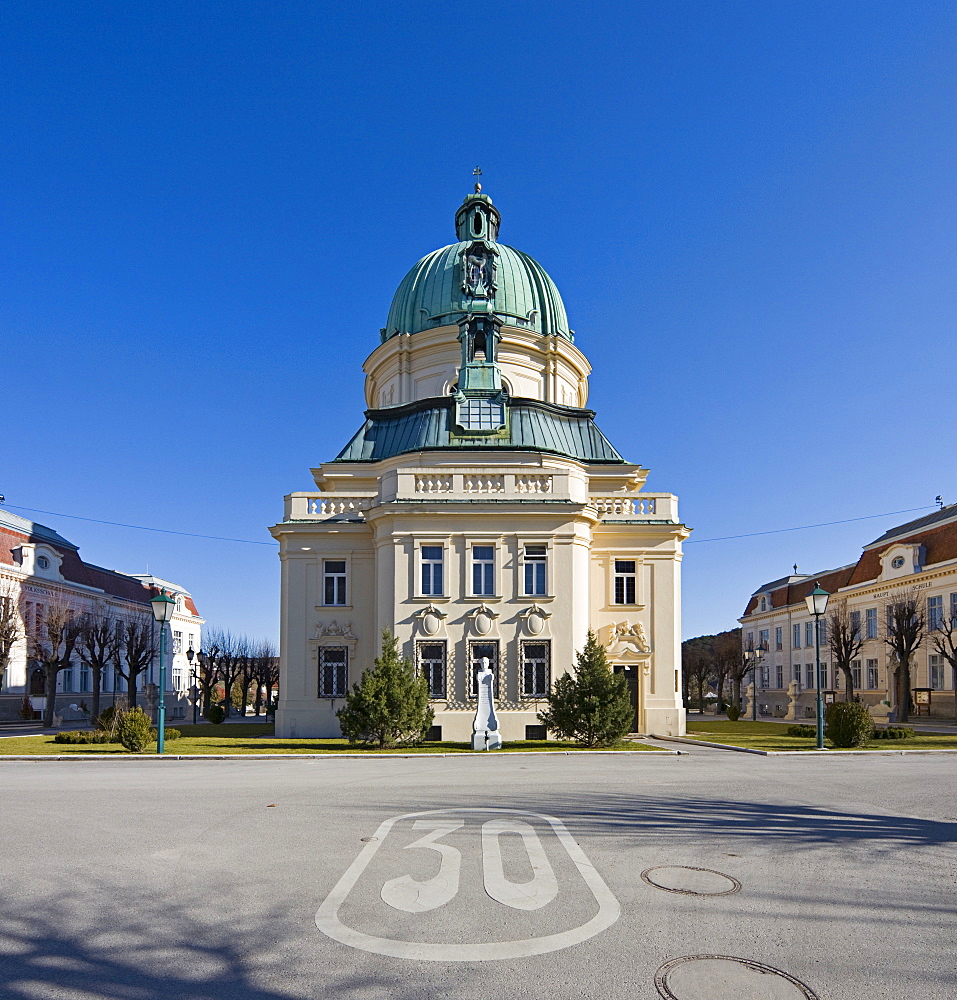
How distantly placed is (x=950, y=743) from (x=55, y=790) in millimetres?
28330

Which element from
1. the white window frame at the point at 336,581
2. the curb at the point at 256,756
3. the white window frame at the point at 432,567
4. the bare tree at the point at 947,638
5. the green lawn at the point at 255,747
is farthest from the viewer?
the bare tree at the point at 947,638

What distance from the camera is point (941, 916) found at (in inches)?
299

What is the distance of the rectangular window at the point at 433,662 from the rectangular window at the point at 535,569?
3964 millimetres

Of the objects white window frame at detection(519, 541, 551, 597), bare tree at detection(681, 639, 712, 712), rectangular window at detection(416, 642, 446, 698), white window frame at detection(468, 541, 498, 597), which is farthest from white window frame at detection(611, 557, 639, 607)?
bare tree at detection(681, 639, 712, 712)

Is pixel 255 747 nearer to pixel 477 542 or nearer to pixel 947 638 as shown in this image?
pixel 477 542

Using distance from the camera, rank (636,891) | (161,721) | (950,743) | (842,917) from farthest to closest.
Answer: (950,743)
(161,721)
(636,891)
(842,917)

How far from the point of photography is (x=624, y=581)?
1451 inches

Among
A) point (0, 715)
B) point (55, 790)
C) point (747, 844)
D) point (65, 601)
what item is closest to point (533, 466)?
point (55, 790)

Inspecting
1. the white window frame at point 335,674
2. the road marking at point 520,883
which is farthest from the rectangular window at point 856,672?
the road marking at point 520,883

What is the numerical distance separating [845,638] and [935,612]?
19.6 ft

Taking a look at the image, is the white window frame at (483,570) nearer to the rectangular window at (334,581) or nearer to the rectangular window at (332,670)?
the rectangular window at (334,581)

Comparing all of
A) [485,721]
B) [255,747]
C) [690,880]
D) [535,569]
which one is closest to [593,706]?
[485,721]

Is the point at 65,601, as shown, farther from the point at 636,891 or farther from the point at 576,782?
the point at 636,891

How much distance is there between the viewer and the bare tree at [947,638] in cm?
5047
